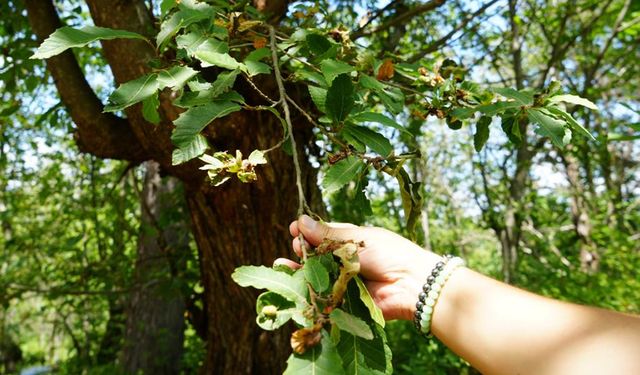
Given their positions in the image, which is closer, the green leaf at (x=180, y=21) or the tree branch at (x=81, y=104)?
the green leaf at (x=180, y=21)

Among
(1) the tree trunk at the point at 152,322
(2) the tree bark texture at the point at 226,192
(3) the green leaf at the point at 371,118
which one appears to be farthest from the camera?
(1) the tree trunk at the point at 152,322

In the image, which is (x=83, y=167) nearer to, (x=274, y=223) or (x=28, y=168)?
(x=28, y=168)

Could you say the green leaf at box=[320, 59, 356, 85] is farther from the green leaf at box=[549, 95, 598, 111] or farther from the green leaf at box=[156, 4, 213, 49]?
the green leaf at box=[549, 95, 598, 111]

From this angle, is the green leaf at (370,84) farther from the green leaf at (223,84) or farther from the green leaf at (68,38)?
the green leaf at (68,38)

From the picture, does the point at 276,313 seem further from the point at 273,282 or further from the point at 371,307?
the point at 371,307

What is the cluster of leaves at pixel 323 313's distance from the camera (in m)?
0.74

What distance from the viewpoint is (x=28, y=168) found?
546 cm

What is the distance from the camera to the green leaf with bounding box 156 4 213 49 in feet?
3.83

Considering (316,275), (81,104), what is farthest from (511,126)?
(81,104)

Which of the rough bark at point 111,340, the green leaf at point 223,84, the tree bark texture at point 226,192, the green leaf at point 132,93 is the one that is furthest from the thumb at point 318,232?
the rough bark at point 111,340

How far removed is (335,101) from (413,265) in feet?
1.46

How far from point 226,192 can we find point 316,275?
1624mm

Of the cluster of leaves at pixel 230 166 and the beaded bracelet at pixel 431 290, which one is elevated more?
the cluster of leaves at pixel 230 166

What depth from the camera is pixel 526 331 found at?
0.98 m
